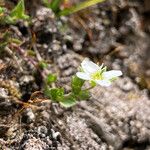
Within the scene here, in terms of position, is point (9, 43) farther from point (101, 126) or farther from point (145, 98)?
point (145, 98)

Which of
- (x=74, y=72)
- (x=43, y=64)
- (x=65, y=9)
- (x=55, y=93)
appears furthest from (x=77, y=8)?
(x=55, y=93)

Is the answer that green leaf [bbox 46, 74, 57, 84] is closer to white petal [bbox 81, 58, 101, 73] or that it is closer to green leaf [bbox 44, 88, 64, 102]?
green leaf [bbox 44, 88, 64, 102]

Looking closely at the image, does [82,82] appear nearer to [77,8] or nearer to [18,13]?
[18,13]

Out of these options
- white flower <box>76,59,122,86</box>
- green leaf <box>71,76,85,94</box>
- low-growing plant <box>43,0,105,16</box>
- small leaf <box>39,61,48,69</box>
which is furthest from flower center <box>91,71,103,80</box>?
low-growing plant <box>43,0,105,16</box>

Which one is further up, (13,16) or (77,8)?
(13,16)

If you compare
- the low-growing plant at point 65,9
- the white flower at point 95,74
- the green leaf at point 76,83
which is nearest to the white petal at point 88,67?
the white flower at point 95,74

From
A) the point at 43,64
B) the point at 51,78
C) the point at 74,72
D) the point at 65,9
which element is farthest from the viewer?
the point at 65,9

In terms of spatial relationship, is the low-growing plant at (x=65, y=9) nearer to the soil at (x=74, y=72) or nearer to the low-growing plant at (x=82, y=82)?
the soil at (x=74, y=72)

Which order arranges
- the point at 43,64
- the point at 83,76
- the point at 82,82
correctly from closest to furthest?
1. the point at 83,76
2. the point at 82,82
3. the point at 43,64
